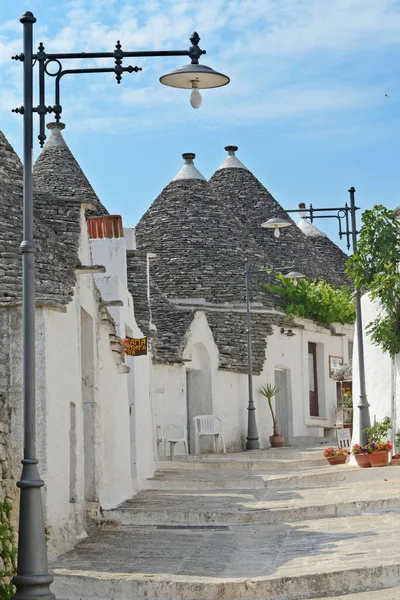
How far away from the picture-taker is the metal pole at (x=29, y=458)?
27.7 ft

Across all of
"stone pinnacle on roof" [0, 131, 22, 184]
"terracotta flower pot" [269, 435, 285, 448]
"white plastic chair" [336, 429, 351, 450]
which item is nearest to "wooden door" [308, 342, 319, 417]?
"terracotta flower pot" [269, 435, 285, 448]

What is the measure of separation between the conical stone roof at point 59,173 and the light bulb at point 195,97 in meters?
14.6

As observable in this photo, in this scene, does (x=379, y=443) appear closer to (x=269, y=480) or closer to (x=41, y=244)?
(x=269, y=480)

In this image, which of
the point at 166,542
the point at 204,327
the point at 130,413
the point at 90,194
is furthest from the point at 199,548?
the point at 204,327

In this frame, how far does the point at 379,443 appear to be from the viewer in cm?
2005

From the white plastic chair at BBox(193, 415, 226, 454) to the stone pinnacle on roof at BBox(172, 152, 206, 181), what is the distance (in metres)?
10.4

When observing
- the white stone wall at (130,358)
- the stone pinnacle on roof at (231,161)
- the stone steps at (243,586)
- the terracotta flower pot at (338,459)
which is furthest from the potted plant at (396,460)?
the stone pinnacle on roof at (231,161)

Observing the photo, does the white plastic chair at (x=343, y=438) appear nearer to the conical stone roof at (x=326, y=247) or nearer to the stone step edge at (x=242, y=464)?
the stone step edge at (x=242, y=464)

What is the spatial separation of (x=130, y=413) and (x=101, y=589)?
34.3 feet

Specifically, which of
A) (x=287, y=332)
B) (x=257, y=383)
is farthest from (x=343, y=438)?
(x=287, y=332)

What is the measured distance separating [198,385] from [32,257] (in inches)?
887

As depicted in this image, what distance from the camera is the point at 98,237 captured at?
2084 cm

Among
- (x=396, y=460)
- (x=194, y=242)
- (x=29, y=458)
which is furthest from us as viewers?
(x=194, y=242)

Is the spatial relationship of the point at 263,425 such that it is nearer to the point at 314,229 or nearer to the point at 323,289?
the point at 323,289
